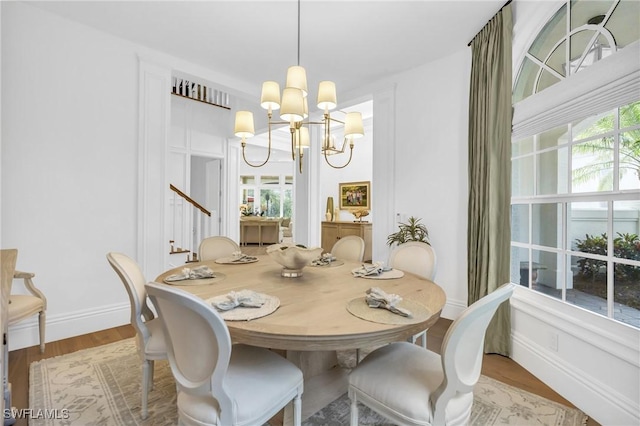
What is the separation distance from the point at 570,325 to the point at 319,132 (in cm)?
412

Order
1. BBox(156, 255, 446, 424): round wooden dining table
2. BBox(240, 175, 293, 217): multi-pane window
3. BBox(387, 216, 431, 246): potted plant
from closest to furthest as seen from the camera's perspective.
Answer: BBox(156, 255, 446, 424): round wooden dining table → BBox(387, 216, 431, 246): potted plant → BBox(240, 175, 293, 217): multi-pane window

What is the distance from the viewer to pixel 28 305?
2193 mm

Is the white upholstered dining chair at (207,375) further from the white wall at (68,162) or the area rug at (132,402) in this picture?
the white wall at (68,162)

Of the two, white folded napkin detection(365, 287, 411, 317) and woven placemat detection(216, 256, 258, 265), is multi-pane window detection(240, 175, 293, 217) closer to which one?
woven placemat detection(216, 256, 258, 265)

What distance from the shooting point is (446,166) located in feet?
10.8

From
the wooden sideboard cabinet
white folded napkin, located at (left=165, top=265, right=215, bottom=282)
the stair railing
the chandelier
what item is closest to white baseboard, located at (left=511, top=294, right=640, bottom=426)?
the chandelier

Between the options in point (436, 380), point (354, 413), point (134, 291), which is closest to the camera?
point (436, 380)

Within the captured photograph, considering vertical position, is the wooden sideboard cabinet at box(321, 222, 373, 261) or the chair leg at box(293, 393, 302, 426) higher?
the wooden sideboard cabinet at box(321, 222, 373, 261)

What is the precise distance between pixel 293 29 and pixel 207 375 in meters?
2.82

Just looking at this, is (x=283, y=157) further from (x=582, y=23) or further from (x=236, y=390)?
(x=236, y=390)

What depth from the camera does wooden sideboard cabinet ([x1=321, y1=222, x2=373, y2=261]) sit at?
6289mm

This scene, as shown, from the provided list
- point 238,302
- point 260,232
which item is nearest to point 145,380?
point 238,302

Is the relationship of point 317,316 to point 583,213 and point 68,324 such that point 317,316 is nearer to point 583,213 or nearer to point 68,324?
point 583,213

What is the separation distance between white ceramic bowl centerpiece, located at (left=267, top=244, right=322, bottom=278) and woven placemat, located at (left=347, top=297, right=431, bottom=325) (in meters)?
0.46
